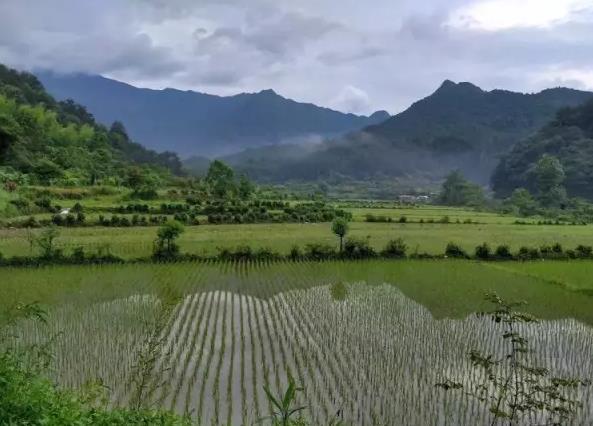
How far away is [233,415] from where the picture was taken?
7.10 m

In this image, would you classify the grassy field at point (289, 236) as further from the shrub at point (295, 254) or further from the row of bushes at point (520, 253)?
the row of bushes at point (520, 253)

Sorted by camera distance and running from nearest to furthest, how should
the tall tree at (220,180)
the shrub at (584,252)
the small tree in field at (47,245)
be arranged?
the small tree in field at (47,245)
the shrub at (584,252)
the tall tree at (220,180)

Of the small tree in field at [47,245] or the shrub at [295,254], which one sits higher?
the small tree in field at [47,245]

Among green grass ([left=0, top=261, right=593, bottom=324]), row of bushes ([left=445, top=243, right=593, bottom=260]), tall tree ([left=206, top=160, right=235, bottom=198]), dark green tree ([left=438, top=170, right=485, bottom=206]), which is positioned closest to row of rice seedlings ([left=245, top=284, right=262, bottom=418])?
green grass ([left=0, top=261, right=593, bottom=324])

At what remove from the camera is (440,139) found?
541ft

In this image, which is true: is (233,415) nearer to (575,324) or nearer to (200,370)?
(200,370)

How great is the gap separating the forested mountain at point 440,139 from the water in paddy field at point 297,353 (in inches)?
5347

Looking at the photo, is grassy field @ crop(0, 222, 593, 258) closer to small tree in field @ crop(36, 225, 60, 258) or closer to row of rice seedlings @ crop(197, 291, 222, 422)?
small tree in field @ crop(36, 225, 60, 258)

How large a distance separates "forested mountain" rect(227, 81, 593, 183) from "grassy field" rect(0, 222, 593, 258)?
115 meters

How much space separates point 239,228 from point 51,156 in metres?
27.5

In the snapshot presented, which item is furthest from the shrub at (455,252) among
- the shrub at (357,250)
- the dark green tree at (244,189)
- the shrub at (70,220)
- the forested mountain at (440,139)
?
the forested mountain at (440,139)

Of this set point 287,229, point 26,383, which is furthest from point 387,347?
point 287,229

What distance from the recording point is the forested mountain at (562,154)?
82.9 meters

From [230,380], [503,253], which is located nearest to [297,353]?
[230,380]
